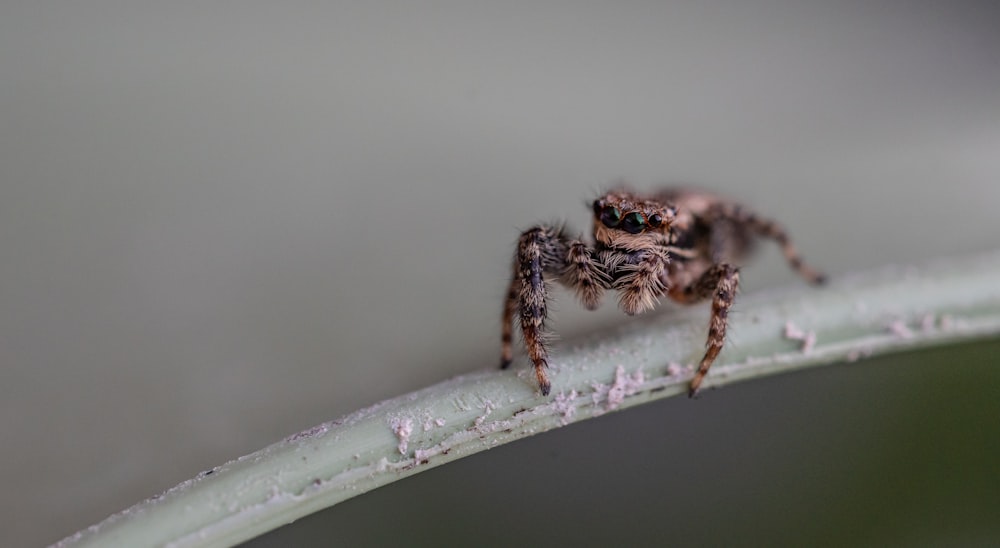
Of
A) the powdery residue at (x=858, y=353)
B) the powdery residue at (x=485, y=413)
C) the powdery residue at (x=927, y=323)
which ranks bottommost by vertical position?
the powdery residue at (x=858, y=353)

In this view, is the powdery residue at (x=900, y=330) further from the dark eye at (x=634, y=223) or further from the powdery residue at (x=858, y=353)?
the dark eye at (x=634, y=223)

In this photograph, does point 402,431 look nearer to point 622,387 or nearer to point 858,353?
point 622,387

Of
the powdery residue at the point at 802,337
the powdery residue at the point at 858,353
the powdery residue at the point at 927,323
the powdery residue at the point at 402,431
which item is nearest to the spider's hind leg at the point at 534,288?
the powdery residue at the point at 402,431

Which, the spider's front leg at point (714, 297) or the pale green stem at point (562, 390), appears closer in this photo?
the pale green stem at point (562, 390)

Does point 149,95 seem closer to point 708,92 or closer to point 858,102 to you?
point 708,92

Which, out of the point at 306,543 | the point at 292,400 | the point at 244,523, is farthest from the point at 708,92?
the point at 244,523

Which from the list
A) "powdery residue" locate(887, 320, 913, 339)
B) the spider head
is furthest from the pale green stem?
the spider head
